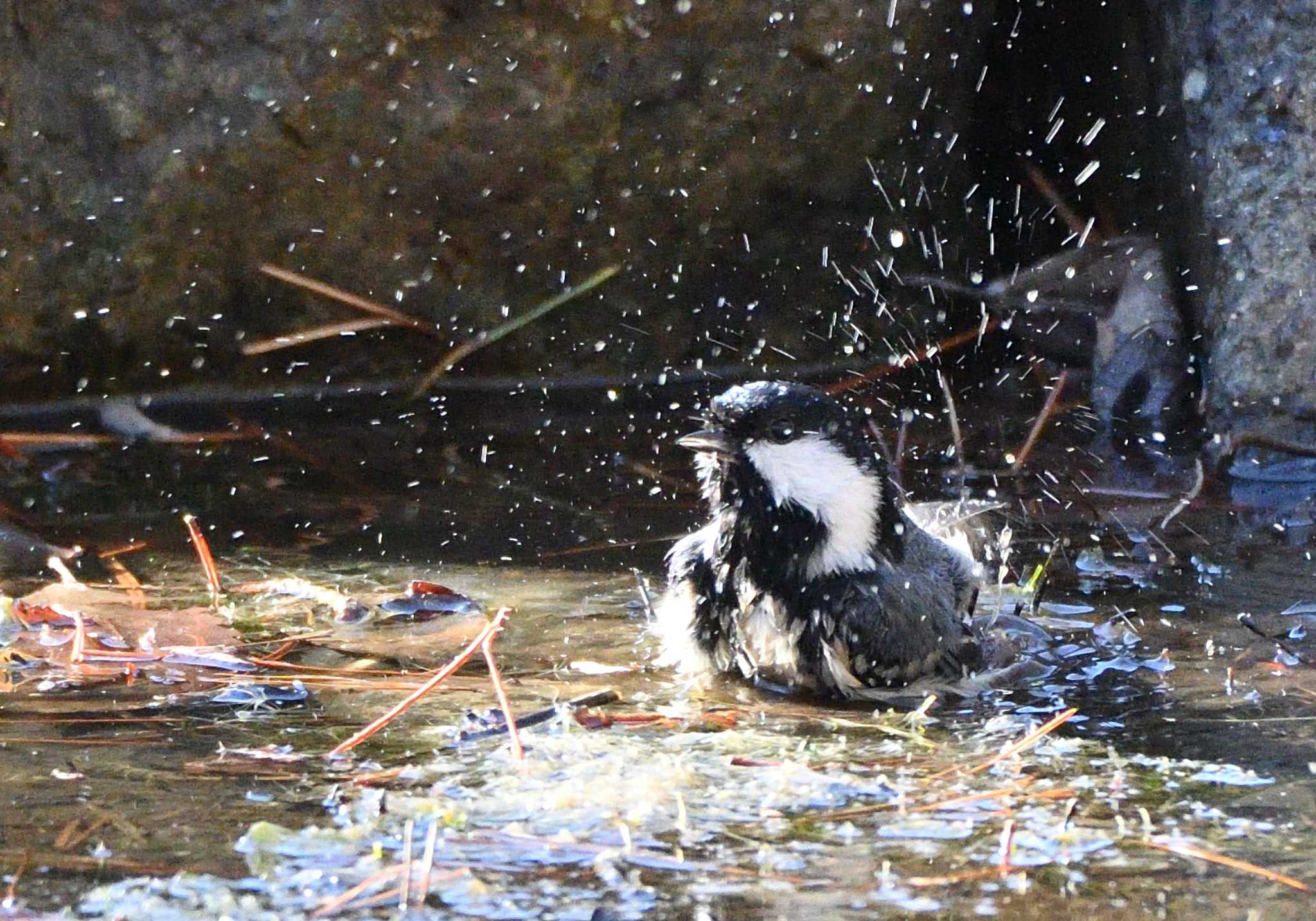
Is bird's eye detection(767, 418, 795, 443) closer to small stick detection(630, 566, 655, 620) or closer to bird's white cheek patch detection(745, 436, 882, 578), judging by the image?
bird's white cheek patch detection(745, 436, 882, 578)

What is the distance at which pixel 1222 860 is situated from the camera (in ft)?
8.00

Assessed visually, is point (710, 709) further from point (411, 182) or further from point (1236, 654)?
point (411, 182)

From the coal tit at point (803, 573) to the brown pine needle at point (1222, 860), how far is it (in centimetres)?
106

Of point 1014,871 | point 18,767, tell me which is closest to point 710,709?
point 1014,871

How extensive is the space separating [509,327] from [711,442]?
2533mm

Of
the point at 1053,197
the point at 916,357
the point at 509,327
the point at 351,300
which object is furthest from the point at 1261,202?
the point at 351,300

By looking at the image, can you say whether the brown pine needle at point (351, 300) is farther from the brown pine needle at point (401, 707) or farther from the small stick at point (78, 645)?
the brown pine needle at point (401, 707)

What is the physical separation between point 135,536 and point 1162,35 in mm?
3693

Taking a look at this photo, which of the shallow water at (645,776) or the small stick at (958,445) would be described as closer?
the shallow water at (645,776)

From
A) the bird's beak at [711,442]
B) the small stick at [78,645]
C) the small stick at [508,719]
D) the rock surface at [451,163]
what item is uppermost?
the rock surface at [451,163]

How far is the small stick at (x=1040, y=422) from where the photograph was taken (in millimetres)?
5301

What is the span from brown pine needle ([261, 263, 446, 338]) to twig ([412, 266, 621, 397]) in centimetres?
10

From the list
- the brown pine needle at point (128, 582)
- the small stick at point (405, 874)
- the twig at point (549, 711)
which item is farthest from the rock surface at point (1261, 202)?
the small stick at point (405, 874)

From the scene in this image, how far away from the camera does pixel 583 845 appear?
246 cm
